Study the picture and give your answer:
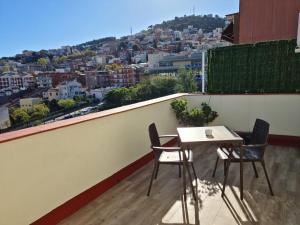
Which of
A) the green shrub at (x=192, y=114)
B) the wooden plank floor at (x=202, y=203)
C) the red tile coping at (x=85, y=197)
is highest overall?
the green shrub at (x=192, y=114)

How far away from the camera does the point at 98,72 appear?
103ft

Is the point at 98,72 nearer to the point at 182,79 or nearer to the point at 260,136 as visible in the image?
the point at 182,79

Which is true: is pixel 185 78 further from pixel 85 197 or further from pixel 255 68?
pixel 85 197

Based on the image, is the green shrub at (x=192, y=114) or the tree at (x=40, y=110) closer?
the green shrub at (x=192, y=114)

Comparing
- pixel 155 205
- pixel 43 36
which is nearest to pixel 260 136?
pixel 155 205

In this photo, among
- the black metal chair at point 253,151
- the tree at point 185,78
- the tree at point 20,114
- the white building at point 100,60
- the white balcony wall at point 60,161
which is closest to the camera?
the white balcony wall at point 60,161

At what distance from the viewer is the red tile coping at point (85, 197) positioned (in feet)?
7.92

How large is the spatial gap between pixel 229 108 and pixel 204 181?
2.39 m

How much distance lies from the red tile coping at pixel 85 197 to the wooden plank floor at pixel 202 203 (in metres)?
0.07

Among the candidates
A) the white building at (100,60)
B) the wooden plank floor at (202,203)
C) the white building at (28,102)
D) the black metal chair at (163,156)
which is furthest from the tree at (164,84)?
the black metal chair at (163,156)

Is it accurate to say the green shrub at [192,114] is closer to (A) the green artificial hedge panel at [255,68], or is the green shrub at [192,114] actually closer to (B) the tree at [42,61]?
(A) the green artificial hedge panel at [255,68]

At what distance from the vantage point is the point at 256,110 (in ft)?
16.3

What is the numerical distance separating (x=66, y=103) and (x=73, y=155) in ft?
61.9

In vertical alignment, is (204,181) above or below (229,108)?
below
